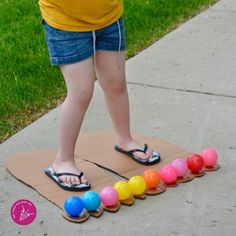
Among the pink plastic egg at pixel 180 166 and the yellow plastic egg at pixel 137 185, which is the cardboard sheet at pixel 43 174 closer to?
the yellow plastic egg at pixel 137 185

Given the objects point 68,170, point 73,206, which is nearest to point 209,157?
point 68,170

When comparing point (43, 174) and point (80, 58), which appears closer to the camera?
point (80, 58)

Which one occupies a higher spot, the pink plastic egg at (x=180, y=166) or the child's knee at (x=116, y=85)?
the child's knee at (x=116, y=85)

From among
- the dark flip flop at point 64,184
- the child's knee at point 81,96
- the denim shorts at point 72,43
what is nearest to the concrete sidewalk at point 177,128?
the dark flip flop at point 64,184

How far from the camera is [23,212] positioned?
9.46 ft

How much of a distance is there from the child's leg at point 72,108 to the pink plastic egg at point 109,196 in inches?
9.6

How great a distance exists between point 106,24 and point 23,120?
1236mm

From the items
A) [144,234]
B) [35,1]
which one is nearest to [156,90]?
[144,234]

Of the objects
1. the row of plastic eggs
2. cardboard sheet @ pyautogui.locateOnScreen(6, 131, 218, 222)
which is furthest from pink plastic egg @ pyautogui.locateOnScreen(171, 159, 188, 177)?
cardboard sheet @ pyautogui.locateOnScreen(6, 131, 218, 222)

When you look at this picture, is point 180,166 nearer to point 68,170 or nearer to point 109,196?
point 109,196

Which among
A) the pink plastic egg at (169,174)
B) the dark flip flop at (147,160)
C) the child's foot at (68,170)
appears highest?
the child's foot at (68,170)

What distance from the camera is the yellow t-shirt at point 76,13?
2.90 metres

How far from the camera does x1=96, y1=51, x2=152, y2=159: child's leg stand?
315 centimetres

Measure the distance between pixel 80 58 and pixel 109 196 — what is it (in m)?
0.70
